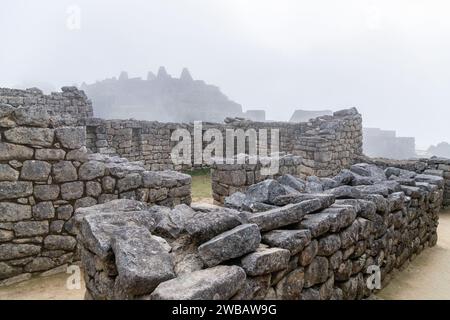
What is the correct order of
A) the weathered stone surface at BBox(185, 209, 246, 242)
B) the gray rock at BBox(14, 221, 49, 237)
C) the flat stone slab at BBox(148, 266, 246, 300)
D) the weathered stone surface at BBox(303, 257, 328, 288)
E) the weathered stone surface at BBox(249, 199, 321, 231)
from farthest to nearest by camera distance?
the gray rock at BBox(14, 221, 49, 237) → the weathered stone surface at BBox(303, 257, 328, 288) → the weathered stone surface at BBox(249, 199, 321, 231) → the weathered stone surface at BBox(185, 209, 246, 242) → the flat stone slab at BBox(148, 266, 246, 300)

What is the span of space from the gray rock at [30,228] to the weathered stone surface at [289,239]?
4194 millimetres

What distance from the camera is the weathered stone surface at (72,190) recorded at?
563 cm

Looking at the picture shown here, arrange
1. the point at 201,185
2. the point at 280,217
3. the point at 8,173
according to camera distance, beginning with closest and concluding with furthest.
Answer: the point at 280,217, the point at 8,173, the point at 201,185

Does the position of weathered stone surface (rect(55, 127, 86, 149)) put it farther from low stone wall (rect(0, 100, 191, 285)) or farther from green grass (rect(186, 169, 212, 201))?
green grass (rect(186, 169, 212, 201))

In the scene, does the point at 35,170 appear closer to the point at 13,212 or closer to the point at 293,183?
the point at 13,212

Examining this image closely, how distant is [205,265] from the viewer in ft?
8.62

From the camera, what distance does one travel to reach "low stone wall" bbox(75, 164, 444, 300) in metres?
2.39

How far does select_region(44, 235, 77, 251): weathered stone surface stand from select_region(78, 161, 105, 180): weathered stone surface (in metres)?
1.09

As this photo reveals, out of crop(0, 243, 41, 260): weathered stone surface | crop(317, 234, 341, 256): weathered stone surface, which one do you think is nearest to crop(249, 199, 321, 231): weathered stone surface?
crop(317, 234, 341, 256): weathered stone surface

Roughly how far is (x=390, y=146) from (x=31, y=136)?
7391cm

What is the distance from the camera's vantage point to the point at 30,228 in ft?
17.6

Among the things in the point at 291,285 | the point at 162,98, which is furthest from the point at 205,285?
the point at 162,98
